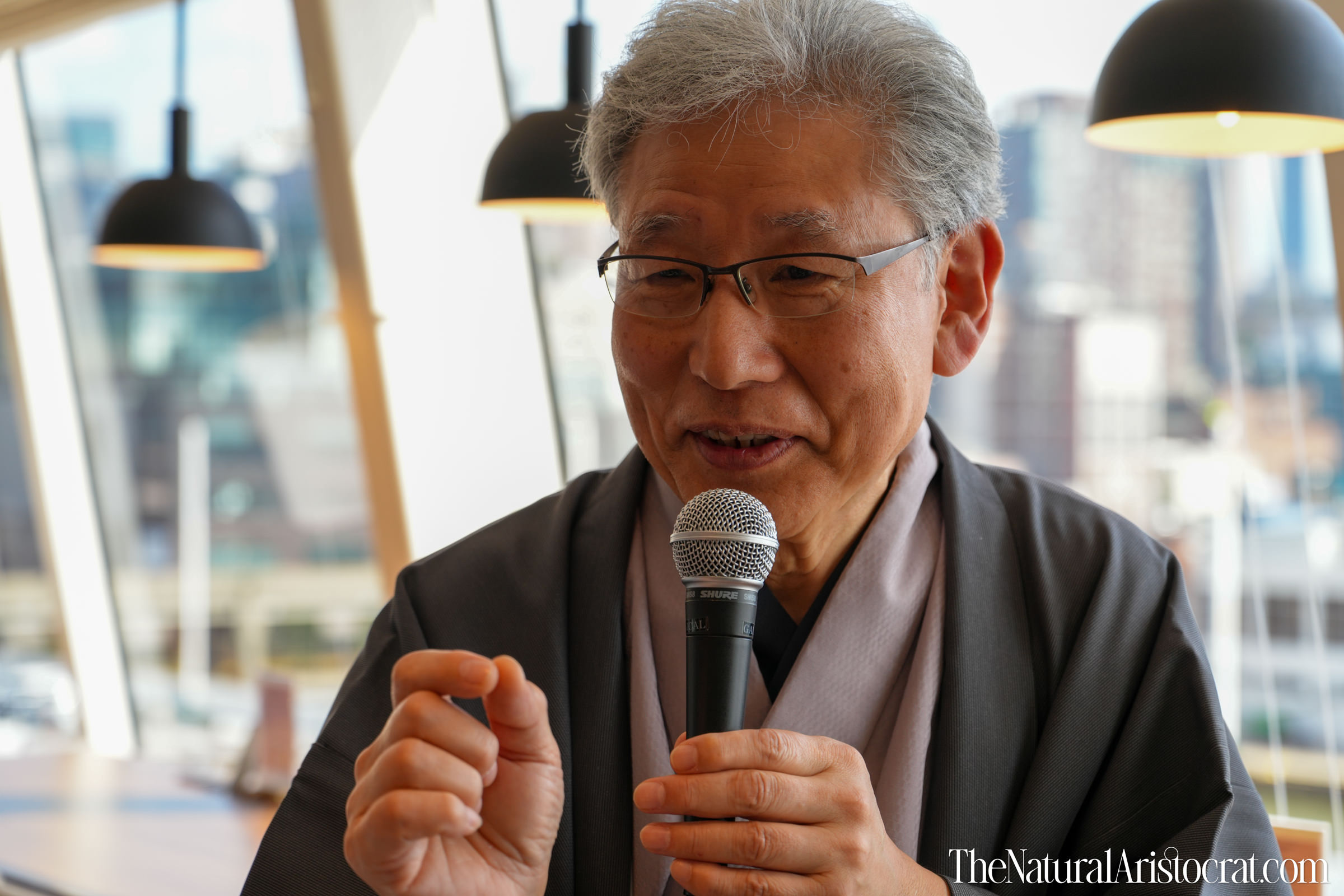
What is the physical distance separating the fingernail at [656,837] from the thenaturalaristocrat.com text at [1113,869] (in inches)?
16.2

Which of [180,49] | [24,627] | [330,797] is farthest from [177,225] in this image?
[24,627]

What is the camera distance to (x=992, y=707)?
131 centimetres

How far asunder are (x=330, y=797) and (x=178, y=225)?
2706 millimetres

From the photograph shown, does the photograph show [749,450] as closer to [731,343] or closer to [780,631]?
[731,343]

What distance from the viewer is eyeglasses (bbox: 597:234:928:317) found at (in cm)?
116

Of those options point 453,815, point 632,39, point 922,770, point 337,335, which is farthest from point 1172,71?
point 337,335

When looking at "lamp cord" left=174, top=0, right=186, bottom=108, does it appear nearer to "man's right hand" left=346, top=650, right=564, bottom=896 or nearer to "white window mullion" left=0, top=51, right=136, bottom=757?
"white window mullion" left=0, top=51, right=136, bottom=757

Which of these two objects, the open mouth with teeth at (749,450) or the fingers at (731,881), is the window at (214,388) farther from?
the fingers at (731,881)

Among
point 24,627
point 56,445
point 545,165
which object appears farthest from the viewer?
point 24,627

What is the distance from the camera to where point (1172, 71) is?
1.78m

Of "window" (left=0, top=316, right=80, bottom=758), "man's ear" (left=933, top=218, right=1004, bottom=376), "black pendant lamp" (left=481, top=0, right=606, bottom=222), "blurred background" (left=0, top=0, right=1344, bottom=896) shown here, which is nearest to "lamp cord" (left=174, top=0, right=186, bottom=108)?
"blurred background" (left=0, top=0, right=1344, bottom=896)

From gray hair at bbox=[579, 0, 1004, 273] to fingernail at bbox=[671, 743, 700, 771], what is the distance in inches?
24.3

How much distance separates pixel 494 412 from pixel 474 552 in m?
2.93

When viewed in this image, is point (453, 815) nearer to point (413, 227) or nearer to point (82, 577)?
point (413, 227)
